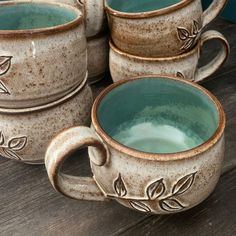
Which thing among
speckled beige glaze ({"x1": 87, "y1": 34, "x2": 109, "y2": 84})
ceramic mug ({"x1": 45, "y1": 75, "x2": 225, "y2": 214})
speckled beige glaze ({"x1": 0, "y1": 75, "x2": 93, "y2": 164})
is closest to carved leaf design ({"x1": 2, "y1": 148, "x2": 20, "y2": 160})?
speckled beige glaze ({"x1": 0, "y1": 75, "x2": 93, "y2": 164})

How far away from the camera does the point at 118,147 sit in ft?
1.19

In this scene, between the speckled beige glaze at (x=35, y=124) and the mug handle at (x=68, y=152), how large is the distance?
9cm

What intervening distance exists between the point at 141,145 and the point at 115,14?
192mm

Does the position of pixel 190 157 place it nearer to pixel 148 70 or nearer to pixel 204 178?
pixel 204 178

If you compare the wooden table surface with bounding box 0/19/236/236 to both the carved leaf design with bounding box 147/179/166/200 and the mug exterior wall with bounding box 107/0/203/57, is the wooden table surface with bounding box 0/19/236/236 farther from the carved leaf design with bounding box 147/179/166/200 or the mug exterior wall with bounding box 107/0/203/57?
the mug exterior wall with bounding box 107/0/203/57

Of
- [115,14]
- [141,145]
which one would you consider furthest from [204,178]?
[115,14]

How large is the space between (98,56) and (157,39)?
0.43 feet

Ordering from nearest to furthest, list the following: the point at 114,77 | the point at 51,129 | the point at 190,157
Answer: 1. the point at 190,157
2. the point at 51,129
3. the point at 114,77

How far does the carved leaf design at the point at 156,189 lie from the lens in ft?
1.19

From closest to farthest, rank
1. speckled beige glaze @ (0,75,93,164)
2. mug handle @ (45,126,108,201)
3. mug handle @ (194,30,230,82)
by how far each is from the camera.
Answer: mug handle @ (45,126,108,201) → speckled beige glaze @ (0,75,93,164) → mug handle @ (194,30,230,82)

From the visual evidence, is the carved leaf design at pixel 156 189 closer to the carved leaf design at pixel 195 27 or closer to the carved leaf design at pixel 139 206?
the carved leaf design at pixel 139 206

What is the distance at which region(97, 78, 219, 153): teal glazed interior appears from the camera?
46 centimetres

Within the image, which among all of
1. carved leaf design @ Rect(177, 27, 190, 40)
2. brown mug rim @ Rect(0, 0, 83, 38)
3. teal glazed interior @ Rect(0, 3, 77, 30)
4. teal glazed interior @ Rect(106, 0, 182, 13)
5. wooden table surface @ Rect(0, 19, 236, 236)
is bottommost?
wooden table surface @ Rect(0, 19, 236, 236)

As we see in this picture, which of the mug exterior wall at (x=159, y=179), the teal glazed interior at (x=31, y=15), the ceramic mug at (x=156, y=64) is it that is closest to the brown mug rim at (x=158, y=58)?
the ceramic mug at (x=156, y=64)
